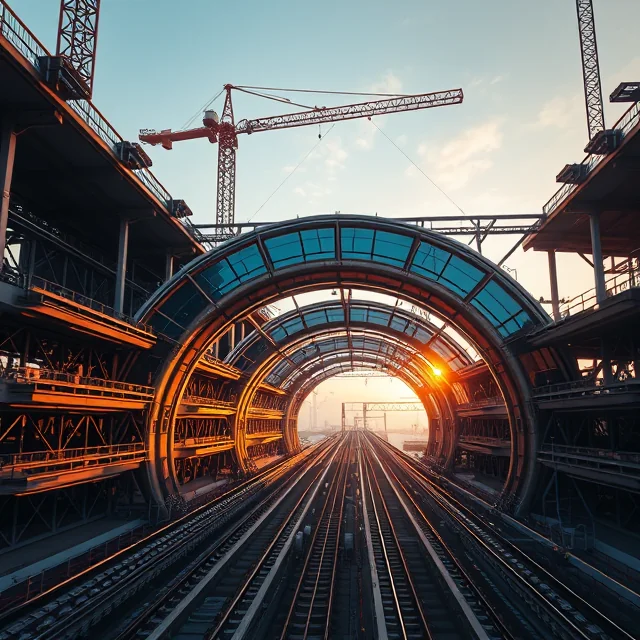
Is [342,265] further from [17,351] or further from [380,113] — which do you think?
[380,113]

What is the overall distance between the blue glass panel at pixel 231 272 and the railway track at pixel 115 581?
11665 millimetres

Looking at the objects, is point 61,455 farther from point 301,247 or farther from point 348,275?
point 348,275

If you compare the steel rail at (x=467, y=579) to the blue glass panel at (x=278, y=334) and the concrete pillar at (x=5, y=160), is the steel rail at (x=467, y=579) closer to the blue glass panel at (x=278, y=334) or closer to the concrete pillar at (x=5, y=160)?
the blue glass panel at (x=278, y=334)

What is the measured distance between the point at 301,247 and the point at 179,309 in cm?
749

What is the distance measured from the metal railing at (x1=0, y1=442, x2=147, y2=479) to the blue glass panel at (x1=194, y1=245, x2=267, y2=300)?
29.0 ft

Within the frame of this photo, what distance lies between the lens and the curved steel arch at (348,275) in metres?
25.0

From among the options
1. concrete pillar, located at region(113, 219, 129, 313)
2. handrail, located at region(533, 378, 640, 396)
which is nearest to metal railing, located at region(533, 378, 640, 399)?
handrail, located at region(533, 378, 640, 396)

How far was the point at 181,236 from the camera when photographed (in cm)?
3008

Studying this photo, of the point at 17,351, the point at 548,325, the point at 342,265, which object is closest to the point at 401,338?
the point at 342,265

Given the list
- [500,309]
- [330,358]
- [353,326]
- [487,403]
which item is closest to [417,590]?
[500,309]

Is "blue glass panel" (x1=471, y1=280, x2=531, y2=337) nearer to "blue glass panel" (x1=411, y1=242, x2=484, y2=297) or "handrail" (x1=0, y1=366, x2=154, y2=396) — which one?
"blue glass panel" (x1=411, y1=242, x2=484, y2=297)

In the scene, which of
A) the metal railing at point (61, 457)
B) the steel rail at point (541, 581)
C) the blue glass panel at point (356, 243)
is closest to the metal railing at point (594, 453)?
the steel rail at point (541, 581)

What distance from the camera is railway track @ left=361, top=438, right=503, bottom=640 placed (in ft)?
41.3

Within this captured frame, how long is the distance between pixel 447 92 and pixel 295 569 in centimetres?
5849
